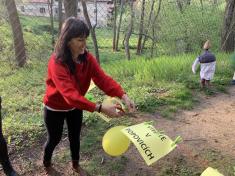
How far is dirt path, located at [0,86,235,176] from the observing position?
10.6 feet

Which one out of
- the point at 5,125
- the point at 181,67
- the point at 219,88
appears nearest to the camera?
the point at 5,125

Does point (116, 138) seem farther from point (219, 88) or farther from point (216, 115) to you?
point (219, 88)

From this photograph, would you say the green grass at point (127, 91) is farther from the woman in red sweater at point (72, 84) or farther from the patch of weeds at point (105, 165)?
the woman in red sweater at point (72, 84)

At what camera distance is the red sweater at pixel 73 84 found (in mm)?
2365

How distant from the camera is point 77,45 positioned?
246cm

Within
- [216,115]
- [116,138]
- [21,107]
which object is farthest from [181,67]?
[116,138]

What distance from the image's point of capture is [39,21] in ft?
85.3

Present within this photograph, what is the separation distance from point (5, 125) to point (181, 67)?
3492 mm

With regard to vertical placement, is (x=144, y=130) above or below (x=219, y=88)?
above

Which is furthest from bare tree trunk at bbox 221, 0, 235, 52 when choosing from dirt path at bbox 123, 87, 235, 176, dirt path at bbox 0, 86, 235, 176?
dirt path at bbox 0, 86, 235, 176

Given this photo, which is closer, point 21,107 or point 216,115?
point 216,115

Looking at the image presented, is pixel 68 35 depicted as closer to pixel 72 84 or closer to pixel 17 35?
pixel 72 84

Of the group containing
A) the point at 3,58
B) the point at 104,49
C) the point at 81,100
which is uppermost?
the point at 81,100

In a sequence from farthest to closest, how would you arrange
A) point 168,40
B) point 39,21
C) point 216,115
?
point 39,21, point 168,40, point 216,115
